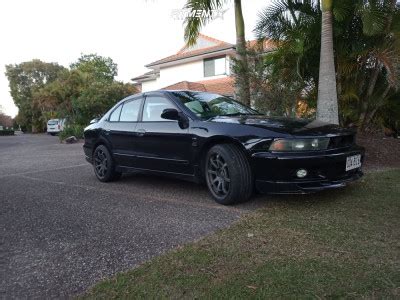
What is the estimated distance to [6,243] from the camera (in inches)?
139

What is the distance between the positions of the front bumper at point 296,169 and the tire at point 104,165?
2890 mm

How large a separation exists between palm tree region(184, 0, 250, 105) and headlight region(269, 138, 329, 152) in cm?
431

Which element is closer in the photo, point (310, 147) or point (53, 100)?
point (310, 147)

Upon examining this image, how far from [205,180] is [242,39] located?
5.35 m

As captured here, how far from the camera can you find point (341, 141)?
423 cm

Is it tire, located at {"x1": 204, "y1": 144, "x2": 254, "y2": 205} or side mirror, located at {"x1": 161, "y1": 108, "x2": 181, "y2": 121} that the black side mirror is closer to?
side mirror, located at {"x1": 161, "y1": 108, "x2": 181, "y2": 121}

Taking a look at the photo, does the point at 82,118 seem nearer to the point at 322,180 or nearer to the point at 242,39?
the point at 242,39

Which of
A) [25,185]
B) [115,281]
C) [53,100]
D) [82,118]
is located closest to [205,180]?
[115,281]

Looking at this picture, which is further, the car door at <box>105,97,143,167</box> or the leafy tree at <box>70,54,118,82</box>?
the leafy tree at <box>70,54,118,82</box>

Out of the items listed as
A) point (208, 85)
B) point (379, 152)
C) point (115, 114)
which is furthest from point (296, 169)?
point (208, 85)

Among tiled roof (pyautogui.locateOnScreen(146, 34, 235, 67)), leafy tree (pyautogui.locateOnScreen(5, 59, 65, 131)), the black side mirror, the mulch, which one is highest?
leafy tree (pyautogui.locateOnScreen(5, 59, 65, 131))

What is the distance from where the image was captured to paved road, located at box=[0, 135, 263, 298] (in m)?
2.82

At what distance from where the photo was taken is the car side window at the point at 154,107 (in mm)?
5258

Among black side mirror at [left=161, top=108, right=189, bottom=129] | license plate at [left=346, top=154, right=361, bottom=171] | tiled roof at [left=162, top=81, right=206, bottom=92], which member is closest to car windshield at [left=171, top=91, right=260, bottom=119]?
black side mirror at [left=161, top=108, right=189, bottom=129]
